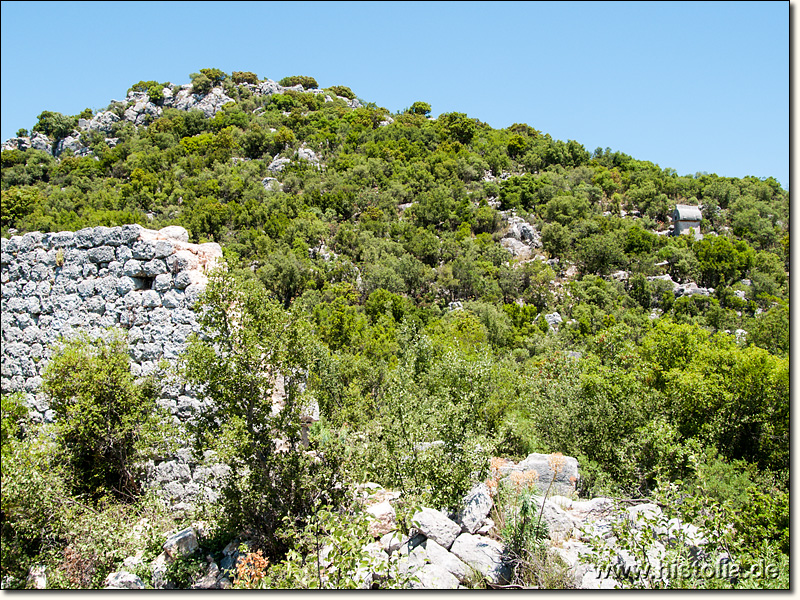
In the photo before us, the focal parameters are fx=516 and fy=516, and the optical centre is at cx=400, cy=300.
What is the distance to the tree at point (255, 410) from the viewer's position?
251 inches

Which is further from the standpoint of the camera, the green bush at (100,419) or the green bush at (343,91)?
the green bush at (343,91)

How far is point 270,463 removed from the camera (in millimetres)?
6523

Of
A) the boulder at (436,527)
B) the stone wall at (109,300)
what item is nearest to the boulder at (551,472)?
the boulder at (436,527)

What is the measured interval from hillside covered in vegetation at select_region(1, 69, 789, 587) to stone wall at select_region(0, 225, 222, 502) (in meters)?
0.91

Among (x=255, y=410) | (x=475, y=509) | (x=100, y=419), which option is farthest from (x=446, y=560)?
(x=100, y=419)

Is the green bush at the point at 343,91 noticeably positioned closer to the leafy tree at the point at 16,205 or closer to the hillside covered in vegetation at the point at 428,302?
the hillside covered in vegetation at the point at 428,302

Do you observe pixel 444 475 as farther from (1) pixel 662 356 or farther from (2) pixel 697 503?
(1) pixel 662 356

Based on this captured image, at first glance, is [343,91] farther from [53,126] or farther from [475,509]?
[475,509]

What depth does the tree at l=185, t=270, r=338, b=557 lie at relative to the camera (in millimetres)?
6379

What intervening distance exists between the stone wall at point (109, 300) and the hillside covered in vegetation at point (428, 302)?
0.91 metres

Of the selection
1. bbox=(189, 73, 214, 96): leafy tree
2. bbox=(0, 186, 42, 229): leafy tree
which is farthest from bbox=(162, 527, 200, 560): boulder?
bbox=(189, 73, 214, 96): leafy tree

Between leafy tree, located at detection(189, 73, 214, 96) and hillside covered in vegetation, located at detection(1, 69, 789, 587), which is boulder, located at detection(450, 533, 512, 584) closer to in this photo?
hillside covered in vegetation, located at detection(1, 69, 789, 587)

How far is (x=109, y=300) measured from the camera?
8703mm

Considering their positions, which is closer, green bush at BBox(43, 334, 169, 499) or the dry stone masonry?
green bush at BBox(43, 334, 169, 499)
